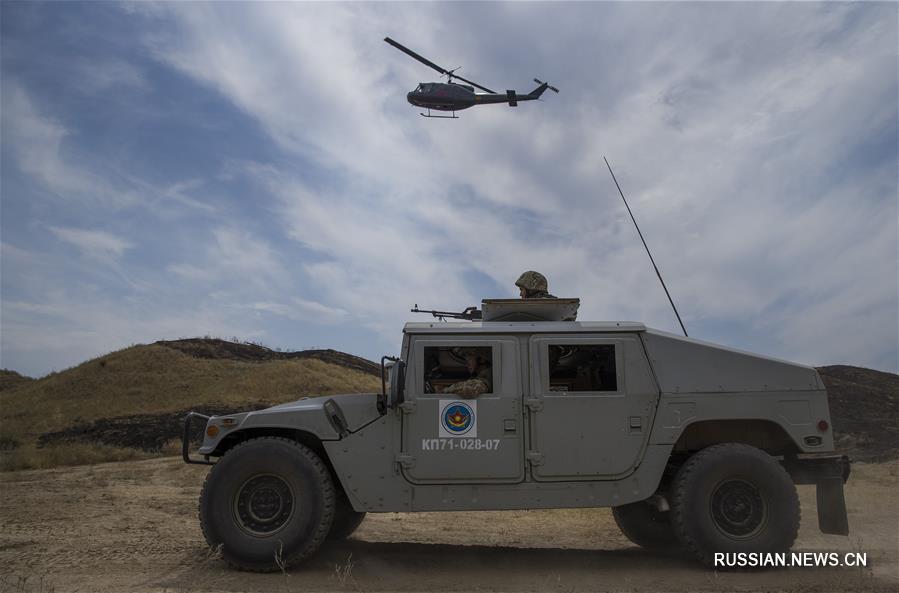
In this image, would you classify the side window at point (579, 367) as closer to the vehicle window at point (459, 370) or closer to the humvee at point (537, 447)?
the humvee at point (537, 447)

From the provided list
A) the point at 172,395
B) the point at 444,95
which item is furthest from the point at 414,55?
the point at 172,395

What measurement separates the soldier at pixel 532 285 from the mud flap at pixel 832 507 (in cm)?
315

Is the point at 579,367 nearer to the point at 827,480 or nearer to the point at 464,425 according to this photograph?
the point at 464,425

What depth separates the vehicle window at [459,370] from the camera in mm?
5773

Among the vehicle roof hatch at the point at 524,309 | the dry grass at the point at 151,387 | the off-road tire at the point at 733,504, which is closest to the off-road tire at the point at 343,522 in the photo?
the vehicle roof hatch at the point at 524,309

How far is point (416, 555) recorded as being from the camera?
6492mm

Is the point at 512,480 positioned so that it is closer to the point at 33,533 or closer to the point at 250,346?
the point at 33,533

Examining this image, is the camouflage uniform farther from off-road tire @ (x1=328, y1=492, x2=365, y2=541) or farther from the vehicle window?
off-road tire @ (x1=328, y1=492, x2=365, y2=541)

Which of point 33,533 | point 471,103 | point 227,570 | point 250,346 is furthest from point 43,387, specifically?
point 227,570

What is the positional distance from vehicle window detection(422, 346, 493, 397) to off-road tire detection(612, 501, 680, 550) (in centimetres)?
232

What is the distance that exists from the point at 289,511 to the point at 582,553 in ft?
9.81

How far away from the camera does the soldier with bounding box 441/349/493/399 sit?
5730mm

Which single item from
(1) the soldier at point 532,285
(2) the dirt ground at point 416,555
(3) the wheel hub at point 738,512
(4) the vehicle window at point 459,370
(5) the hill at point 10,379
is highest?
(5) the hill at point 10,379

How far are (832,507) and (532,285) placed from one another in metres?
3.50
